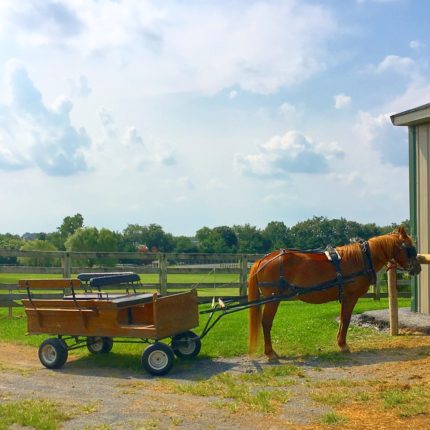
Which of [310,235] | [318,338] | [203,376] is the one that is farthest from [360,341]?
[310,235]

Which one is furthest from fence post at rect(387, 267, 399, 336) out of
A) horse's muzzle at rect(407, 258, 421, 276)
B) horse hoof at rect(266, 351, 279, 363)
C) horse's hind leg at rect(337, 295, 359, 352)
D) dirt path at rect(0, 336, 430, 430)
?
horse hoof at rect(266, 351, 279, 363)

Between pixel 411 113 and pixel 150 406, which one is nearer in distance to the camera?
pixel 150 406

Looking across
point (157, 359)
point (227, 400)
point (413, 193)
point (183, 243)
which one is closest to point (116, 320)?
point (157, 359)

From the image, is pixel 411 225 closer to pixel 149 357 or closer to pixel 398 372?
pixel 398 372

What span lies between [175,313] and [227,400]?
7.15ft

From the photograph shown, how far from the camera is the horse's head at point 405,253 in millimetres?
8914

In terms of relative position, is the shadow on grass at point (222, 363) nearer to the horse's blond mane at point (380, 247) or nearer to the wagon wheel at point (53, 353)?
the wagon wheel at point (53, 353)

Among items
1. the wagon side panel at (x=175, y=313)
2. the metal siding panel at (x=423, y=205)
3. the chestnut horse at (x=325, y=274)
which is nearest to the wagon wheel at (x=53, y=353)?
the wagon side panel at (x=175, y=313)

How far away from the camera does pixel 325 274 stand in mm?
8812

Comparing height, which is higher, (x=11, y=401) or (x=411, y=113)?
(x=411, y=113)

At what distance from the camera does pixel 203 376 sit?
767 centimetres

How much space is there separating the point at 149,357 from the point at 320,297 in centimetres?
280

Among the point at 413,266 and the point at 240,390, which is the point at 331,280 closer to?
the point at 413,266

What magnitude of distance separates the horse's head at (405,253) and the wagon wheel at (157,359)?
386 centimetres
